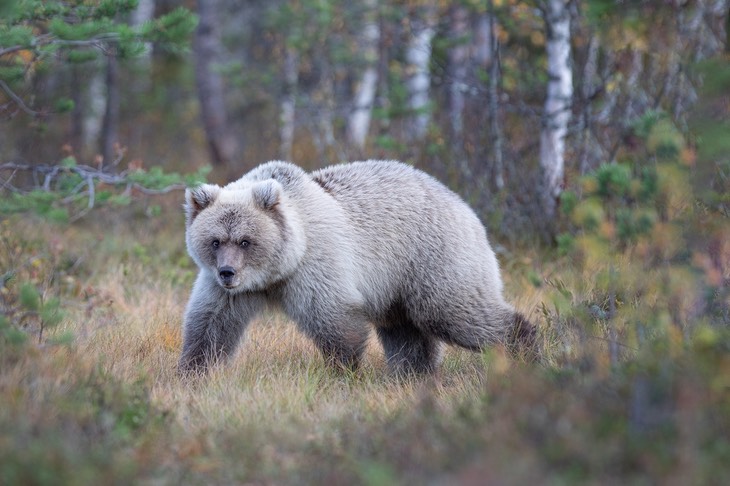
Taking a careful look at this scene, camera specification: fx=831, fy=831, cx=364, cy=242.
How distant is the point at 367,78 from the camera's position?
54.4 ft

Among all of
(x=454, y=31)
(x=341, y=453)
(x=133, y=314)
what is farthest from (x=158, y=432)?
(x=454, y=31)

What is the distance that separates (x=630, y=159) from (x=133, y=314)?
15.9 feet

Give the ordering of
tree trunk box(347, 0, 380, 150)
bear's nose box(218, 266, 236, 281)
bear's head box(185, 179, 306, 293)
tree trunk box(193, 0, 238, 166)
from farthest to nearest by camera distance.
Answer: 1. tree trunk box(193, 0, 238, 166)
2. tree trunk box(347, 0, 380, 150)
3. bear's head box(185, 179, 306, 293)
4. bear's nose box(218, 266, 236, 281)

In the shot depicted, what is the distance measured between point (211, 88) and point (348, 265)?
36.2 ft

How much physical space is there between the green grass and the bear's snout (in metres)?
0.61

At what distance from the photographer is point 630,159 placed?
7.97 m

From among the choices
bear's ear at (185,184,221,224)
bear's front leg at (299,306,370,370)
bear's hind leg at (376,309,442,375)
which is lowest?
bear's hind leg at (376,309,442,375)

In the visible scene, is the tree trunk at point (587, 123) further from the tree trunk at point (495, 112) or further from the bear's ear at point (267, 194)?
the bear's ear at point (267, 194)

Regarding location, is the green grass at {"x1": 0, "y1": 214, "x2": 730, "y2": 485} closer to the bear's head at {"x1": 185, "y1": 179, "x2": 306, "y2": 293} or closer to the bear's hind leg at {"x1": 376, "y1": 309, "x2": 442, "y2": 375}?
the bear's hind leg at {"x1": 376, "y1": 309, "x2": 442, "y2": 375}

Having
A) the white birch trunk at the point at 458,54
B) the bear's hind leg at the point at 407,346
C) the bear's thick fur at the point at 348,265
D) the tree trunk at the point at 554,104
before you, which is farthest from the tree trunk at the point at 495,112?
the bear's hind leg at the point at 407,346

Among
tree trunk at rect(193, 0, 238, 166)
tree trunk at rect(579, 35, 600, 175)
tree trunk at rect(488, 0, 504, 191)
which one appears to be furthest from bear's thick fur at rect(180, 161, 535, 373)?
tree trunk at rect(193, 0, 238, 166)

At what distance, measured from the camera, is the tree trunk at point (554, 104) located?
29.2ft

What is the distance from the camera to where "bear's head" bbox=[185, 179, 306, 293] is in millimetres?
5770

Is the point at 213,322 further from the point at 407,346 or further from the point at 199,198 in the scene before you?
the point at 407,346
